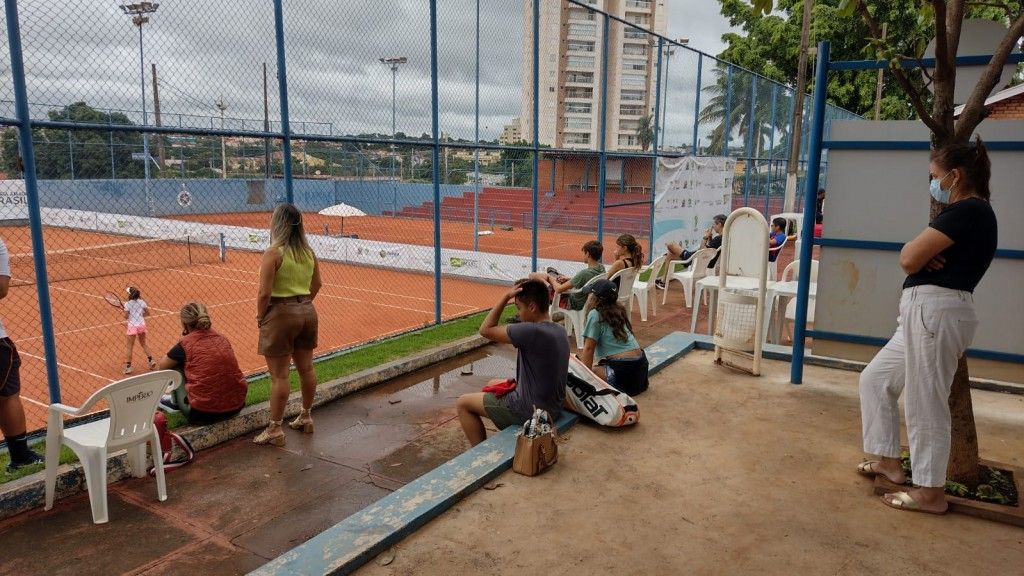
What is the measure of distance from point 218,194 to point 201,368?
994 centimetres

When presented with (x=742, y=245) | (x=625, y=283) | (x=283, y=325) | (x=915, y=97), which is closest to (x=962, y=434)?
(x=915, y=97)

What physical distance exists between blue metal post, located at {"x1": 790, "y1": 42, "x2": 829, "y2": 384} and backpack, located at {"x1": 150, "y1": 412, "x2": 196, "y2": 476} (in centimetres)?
465

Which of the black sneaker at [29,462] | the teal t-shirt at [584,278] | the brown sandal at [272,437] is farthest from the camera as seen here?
the teal t-shirt at [584,278]

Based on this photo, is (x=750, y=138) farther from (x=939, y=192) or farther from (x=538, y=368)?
(x=538, y=368)

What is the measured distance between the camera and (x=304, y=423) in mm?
5535

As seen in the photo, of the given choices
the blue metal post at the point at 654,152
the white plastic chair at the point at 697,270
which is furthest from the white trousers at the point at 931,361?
the blue metal post at the point at 654,152

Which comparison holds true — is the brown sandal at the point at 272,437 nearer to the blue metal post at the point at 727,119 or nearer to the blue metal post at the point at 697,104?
the blue metal post at the point at 697,104

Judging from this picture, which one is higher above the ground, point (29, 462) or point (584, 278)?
point (584, 278)

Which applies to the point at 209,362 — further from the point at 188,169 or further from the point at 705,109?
the point at 705,109

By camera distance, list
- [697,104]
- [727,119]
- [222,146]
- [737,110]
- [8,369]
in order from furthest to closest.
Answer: [737,110], [727,119], [697,104], [222,146], [8,369]

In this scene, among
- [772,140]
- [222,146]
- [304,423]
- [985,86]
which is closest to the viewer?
[985,86]

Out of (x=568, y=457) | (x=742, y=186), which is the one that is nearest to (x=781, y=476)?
(x=568, y=457)

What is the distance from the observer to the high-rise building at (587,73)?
1237 centimetres

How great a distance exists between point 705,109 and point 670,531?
1289 cm
